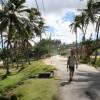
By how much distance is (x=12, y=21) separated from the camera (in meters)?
51.3

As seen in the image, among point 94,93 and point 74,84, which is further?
point 74,84

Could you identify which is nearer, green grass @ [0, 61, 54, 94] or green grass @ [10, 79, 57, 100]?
green grass @ [10, 79, 57, 100]

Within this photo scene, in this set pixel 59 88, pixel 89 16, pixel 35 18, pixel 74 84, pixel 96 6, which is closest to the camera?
pixel 59 88

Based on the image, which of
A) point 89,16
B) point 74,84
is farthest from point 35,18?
point 74,84

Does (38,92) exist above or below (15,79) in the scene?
above

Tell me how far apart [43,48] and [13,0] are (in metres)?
83.2

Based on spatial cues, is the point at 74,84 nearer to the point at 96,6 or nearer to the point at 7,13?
the point at 96,6

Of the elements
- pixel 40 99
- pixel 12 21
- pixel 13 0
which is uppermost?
pixel 13 0

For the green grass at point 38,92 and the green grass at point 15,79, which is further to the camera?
the green grass at point 15,79

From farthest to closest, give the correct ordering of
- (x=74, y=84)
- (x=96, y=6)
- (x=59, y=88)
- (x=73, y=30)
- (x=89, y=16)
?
1. (x=73, y=30)
2. (x=89, y=16)
3. (x=96, y=6)
4. (x=74, y=84)
5. (x=59, y=88)

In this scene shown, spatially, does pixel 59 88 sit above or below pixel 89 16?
below

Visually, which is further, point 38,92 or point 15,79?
point 15,79

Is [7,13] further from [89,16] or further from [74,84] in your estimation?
[74,84]

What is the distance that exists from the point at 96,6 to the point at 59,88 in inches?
1090
